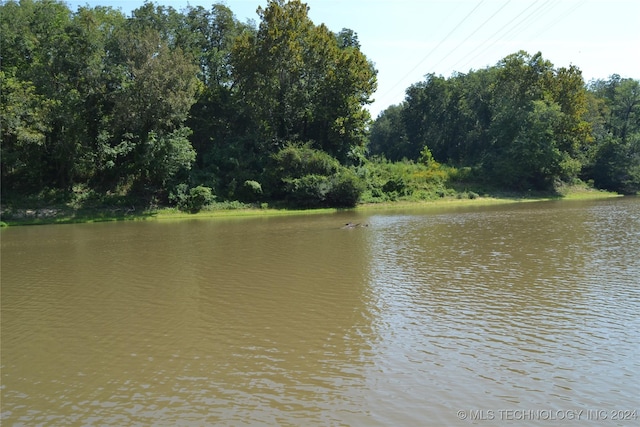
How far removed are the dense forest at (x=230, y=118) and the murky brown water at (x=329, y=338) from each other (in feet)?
79.8

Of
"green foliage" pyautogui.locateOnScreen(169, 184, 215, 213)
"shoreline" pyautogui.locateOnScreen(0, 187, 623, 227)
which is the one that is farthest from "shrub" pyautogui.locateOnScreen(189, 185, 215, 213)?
"shoreline" pyautogui.locateOnScreen(0, 187, 623, 227)

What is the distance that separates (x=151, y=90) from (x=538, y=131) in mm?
41468

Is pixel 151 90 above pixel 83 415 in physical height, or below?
above

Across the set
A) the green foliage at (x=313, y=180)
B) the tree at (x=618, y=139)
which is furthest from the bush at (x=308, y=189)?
the tree at (x=618, y=139)

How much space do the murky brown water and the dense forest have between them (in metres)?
24.3

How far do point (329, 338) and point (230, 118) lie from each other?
153 feet

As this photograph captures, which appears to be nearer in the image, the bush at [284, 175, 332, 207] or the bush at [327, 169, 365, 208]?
the bush at [284, 175, 332, 207]

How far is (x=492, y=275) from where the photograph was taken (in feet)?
45.4

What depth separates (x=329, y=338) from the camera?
8.96m

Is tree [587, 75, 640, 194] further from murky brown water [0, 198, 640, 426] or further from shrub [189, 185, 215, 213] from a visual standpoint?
shrub [189, 185, 215, 213]

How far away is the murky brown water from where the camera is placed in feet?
20.8

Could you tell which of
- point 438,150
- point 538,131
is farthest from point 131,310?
point 438,150

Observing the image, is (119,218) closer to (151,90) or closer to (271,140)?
(151,90)

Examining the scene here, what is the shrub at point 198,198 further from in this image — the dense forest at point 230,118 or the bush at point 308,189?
the bush at point 308,189
